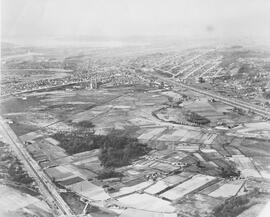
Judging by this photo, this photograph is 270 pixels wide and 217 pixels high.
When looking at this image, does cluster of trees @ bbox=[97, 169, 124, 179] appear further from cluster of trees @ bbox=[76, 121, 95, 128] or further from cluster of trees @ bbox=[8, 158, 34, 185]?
cluster of trees @ bbox=[76, 121, 95, 128]

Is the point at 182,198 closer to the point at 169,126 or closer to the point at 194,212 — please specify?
the point at 194,212

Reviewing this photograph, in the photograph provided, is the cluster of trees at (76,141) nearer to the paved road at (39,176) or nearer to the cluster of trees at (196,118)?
the paved road at (39,176)

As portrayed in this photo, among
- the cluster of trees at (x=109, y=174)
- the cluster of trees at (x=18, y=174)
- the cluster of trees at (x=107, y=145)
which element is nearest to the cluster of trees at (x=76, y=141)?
the cluster of trees at (x=107, y=145)

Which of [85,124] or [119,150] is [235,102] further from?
[119,150]

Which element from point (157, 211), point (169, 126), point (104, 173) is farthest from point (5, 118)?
point (157, 211)

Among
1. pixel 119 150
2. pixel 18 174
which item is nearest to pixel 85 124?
pixel 119 150

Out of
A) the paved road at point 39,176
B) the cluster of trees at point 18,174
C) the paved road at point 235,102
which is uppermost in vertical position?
the cluster of trees at point 18,174
